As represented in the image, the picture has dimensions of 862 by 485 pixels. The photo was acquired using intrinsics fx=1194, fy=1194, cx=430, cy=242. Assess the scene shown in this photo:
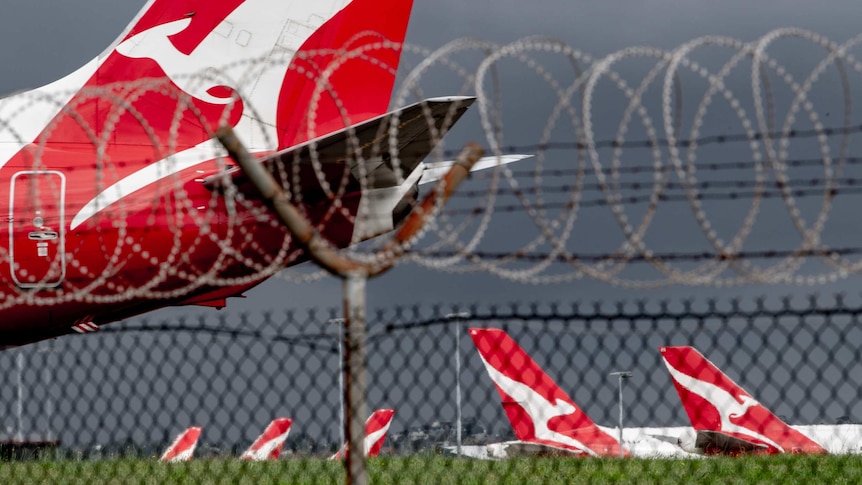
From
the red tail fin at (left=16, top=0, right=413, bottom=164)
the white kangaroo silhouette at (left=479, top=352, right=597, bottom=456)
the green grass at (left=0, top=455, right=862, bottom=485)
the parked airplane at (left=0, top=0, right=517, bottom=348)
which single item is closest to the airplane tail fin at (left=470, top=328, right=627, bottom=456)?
the white kangaroo silhouette at (left=479, top=352, right=597, bottom=456)

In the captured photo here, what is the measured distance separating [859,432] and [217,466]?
55.8ft

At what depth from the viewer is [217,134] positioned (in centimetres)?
446

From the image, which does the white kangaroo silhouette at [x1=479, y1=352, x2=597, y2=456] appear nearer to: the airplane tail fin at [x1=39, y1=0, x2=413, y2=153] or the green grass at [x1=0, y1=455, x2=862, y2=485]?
the airplane tail fin at [x1=39, y1=0, x2=413, y2=153]

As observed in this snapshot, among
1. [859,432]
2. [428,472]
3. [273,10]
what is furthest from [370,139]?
[859,432]

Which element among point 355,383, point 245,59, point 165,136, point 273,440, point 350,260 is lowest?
point 273,440

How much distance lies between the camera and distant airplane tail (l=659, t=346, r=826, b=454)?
1698 centimetres

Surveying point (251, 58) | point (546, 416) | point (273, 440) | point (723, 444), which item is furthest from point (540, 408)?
point (251, 58)

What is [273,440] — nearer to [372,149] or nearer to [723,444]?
[723,444]

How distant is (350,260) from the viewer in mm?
4355

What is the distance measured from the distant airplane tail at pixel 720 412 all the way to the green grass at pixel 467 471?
553 cm

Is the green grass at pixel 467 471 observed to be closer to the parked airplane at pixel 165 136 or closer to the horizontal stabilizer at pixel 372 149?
the parked airplane at pixel 165 136

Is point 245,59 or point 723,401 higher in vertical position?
point 245,59

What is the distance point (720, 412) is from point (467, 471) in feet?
29.7

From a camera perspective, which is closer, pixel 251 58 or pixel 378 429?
pixel 251 58
